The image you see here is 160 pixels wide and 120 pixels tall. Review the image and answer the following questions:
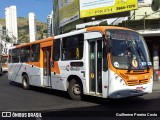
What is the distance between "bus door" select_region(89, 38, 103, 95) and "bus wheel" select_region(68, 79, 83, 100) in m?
0.79

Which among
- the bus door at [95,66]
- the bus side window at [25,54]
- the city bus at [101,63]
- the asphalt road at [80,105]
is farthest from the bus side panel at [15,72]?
the bus door at [95,66]

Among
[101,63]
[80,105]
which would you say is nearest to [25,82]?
[80,105]

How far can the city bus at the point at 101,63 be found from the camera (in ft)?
37.9

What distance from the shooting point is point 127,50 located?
12.0 meters

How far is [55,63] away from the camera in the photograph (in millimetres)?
14969

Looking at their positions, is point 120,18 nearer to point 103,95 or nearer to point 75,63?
point 75,63

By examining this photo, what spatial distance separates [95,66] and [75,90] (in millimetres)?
1743

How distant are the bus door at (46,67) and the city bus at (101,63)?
0.81 ft

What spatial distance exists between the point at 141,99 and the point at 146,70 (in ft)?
5.41

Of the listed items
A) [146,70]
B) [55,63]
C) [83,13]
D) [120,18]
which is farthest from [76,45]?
[83,13]

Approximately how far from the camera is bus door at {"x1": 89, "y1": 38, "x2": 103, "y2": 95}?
39.9 ft

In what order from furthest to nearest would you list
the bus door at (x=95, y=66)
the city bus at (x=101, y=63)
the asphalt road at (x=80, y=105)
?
the bus door at (x=95, y=66) → the city bus at (x=101, y=63) → the asphalt road at (x=80, y=105)

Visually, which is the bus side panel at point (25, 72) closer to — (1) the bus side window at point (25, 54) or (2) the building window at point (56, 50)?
(1) the bus side window at point (25, 54)

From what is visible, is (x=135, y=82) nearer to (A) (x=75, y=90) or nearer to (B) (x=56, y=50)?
(A) (x=75, y=90)
